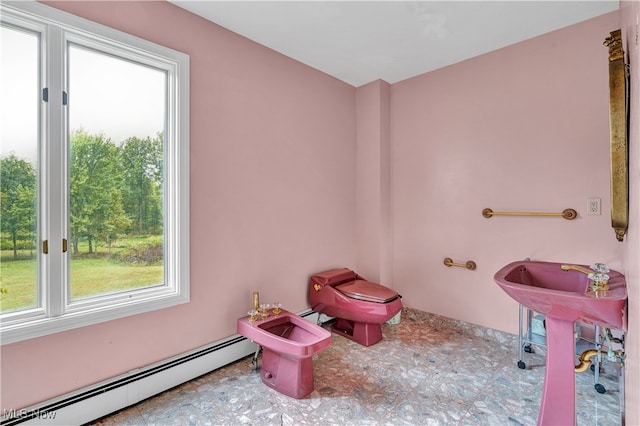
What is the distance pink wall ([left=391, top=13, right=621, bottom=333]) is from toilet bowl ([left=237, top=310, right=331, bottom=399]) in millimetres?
1314

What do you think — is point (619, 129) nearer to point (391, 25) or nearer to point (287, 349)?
point (391, 25)

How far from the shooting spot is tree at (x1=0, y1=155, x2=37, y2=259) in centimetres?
136

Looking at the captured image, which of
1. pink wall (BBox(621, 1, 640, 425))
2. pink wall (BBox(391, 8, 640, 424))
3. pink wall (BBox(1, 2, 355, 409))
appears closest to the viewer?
pink wall (BBox(621, 1, 640, 425))

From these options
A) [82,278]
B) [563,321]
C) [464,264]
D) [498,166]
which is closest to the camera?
[563,321]

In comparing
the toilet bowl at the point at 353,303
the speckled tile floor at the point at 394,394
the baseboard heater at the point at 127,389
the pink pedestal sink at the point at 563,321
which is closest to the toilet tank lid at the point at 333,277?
the toilet bowl at the point at 353,303

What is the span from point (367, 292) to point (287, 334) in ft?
2.28

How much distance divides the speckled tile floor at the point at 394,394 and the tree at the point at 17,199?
3.31 feet

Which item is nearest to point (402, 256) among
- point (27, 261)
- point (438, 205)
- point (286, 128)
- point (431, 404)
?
point (438, 205)

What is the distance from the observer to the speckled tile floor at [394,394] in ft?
5.11

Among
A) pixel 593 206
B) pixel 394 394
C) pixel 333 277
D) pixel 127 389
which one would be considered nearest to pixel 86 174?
pixel 127 389

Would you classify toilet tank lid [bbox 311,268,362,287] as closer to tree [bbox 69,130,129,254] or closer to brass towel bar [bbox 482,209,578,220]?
brass towel bar [bbox 482,209,578,220]

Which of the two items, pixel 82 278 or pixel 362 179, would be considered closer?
pixel 82 278

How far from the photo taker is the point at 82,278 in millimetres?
1586

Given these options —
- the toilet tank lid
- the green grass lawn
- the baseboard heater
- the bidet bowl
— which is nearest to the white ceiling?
the green grass lawn
